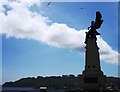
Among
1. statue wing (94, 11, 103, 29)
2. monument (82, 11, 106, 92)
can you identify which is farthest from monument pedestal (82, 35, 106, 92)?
statue wing (94, 11, 103, 29)

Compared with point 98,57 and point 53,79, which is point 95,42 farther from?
point 53,79

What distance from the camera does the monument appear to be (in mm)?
39938

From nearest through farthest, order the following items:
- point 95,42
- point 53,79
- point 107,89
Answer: point 107,89, point 95,42, point 53,79

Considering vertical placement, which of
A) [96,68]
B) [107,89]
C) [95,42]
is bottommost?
[107,89]

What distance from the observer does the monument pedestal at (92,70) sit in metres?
39.9

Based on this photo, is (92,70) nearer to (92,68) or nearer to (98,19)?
(92,68)

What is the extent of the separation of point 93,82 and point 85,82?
98 centimetres

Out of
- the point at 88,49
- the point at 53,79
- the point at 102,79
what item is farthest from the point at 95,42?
the point at 53,79

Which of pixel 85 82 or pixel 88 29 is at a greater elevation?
pixel 88 29

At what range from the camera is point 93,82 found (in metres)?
40.3

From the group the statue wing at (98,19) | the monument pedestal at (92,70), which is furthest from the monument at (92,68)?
the statue wing at (98,19)

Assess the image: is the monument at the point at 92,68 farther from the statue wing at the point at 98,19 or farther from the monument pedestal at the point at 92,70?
the statue wing at the point at 98,19

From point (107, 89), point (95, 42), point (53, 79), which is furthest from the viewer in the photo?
point (53, 79)

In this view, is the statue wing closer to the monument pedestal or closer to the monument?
the monument
